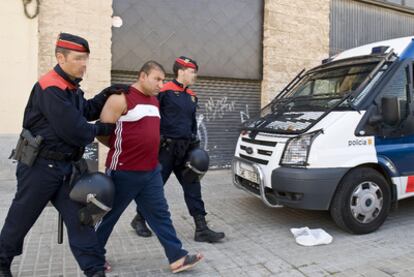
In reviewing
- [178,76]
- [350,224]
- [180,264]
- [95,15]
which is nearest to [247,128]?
[178,76]

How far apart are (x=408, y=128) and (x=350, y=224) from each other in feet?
4.31

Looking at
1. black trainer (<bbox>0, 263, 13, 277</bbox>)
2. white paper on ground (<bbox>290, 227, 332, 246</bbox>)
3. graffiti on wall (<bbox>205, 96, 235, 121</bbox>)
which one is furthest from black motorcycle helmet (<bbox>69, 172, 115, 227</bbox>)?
graffiti on wall (<bbox>205, 96, 235, 121</bbox>)

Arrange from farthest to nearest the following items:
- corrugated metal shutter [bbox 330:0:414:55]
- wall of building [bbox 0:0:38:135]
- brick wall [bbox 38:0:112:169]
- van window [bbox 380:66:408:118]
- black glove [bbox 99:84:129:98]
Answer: corrugated metal shutter [bbox 330:0:414:55]
brick wall [bbox 38:0:112:169]
wall of building [bbox 0:0:38:135]
van window [bbox 380:66:408:118]
black glove [bbox 99:84:129:98]

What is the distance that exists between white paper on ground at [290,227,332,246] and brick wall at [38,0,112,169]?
14.2 ft

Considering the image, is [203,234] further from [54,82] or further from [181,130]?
[54,82]

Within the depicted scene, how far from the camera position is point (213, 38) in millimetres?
8453

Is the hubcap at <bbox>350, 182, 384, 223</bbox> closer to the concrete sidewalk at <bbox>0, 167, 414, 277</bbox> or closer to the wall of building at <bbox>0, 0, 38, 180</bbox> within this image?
the concrete sidewalk at <bbox>0, 167, 414, 277</bbox>

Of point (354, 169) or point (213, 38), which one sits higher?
point (213, 38)

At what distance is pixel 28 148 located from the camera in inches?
108

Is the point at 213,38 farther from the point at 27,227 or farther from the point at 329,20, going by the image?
the point at 27,227

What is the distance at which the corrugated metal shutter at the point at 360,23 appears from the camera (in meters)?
10.2

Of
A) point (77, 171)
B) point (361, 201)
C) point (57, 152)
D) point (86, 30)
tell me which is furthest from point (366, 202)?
point (86, 30)

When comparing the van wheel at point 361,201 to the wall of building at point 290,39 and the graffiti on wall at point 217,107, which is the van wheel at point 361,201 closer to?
the graffiti on wall at point 217,107

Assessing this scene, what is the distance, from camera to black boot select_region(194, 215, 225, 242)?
163 inches
